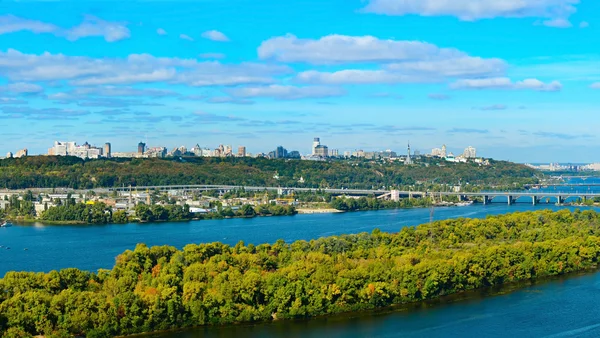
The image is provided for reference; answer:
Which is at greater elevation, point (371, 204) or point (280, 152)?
point (280, 152)

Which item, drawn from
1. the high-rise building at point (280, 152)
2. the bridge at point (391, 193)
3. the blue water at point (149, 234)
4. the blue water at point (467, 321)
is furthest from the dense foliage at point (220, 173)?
the blue water at point (467, 321)

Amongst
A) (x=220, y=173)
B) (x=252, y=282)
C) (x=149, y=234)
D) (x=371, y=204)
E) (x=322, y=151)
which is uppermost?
(x=322, y=151)

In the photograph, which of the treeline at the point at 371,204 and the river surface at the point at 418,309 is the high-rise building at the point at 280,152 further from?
the river surface at the point at 418,309

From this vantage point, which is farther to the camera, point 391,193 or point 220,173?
point 220,173

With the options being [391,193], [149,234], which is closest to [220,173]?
[391,193]

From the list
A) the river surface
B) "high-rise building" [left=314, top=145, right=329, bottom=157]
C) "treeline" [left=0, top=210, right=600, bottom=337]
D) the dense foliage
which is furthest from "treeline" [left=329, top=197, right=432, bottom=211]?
"high-rise building" [left=314, top=145, right=329, bottom=157]

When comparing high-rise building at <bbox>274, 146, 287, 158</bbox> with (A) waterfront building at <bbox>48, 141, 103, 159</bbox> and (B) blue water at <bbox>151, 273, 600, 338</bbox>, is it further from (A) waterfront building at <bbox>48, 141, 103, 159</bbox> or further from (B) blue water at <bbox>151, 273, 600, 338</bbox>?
(B) blue water at <bbox>151, 273, 600, 338</bbox>

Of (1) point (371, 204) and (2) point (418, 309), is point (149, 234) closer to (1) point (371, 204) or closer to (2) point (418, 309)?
(2) point (418, 309)
